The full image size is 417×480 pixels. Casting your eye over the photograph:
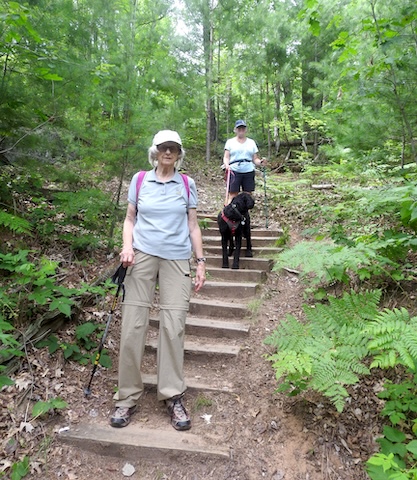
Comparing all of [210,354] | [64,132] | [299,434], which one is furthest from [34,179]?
[299,434]

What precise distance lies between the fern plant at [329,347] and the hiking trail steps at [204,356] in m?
0.86

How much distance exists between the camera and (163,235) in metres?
3.06

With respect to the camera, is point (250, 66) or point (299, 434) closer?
point (299, 434)

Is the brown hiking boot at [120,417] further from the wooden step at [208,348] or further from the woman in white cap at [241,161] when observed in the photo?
the woman in white cap at [241,161]

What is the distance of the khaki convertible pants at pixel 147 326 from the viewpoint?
294cm

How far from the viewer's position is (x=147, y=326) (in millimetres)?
3006

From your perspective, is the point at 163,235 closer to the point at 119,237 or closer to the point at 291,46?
the point at 119,237

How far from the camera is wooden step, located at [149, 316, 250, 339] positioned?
4.24m

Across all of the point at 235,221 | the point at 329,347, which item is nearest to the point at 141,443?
the point at 329,347

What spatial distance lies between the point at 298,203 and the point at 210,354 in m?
4.85

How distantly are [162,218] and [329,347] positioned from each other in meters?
1.73

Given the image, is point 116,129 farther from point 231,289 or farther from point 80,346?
point 80,346

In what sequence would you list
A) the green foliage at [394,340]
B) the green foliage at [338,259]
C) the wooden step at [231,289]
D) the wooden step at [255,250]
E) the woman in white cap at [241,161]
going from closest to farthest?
the green foliage at [394,340] → the green foliage at [338,259] → the wooden step at [231,289] → the wooden step at [255,250] → the woman in white cap at [241,161]

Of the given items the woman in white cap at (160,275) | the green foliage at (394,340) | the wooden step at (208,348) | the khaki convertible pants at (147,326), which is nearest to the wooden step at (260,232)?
the wooden step at (208,348)
